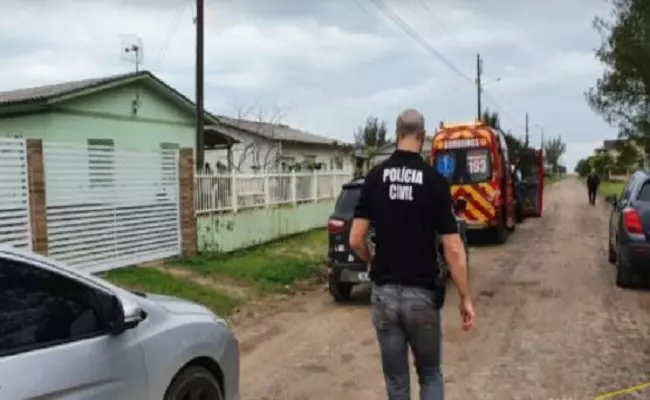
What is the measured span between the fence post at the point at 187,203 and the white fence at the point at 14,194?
11.9 feet

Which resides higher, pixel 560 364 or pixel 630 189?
pixel 630 189

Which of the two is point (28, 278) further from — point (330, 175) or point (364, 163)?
point (364, 163)

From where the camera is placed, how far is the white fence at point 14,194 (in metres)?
9.11

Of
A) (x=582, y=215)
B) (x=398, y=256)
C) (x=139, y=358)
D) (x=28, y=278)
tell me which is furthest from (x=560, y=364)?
(x=582, y=215)

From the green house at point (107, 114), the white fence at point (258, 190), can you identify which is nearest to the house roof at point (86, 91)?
the green house at point (107, 114)

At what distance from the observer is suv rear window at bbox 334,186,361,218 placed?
9.45 m

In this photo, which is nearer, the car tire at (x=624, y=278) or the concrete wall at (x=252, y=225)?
the car tire at (x=624, y=278)

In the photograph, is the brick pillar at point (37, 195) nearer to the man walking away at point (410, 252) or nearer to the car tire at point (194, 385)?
the car tire at point (194, 385)

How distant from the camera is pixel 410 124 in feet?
12.5

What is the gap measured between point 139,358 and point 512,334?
5.13m

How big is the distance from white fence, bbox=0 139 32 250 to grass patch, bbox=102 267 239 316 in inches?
56.5

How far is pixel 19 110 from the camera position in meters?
16.0

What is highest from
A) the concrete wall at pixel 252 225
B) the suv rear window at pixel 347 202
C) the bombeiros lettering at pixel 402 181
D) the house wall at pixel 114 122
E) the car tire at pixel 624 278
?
the house wall at pixel 114 122

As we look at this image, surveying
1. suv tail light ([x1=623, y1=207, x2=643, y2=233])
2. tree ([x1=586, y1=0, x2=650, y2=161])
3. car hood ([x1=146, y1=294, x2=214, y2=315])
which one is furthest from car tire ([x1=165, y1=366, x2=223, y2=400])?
tree ([x1=586, y1=0, x2=650, y2=161])
